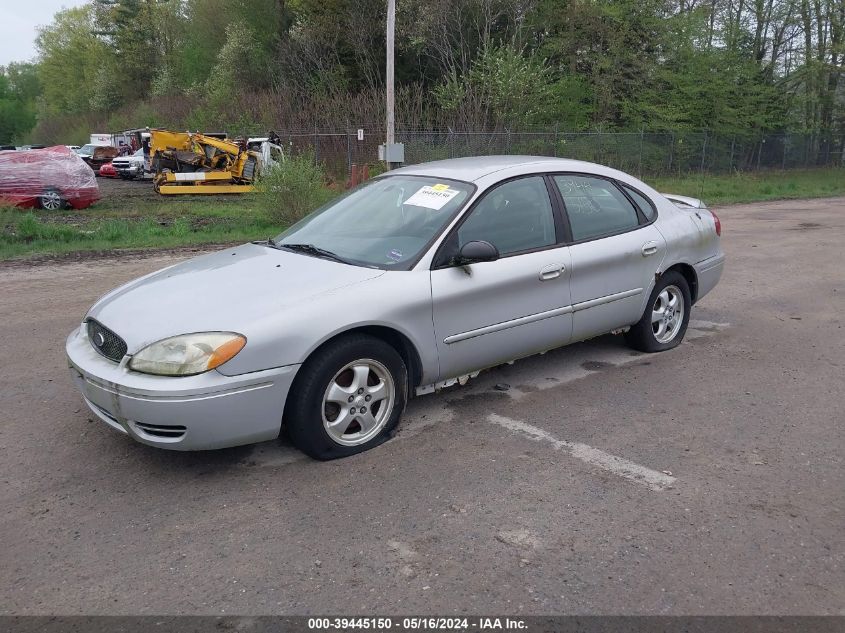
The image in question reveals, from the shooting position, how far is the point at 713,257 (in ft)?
20.2

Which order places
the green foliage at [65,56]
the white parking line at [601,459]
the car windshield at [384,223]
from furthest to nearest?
1. the green foliage at [65,56]
2. the car windshield at [384,223]
3. the white parking line at [601,459]

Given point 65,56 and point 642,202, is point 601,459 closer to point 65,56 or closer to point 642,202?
point 642,202

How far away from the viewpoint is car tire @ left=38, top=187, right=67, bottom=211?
16891 mm

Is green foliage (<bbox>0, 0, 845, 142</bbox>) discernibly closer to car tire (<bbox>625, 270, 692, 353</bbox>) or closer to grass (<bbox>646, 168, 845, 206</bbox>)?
grass (<bbox>646, 168, 845, 206</bbox>)

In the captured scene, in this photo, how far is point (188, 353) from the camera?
351 centimetres

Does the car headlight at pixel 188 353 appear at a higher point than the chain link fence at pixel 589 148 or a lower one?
lower

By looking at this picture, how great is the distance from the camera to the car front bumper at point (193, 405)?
3.46 m

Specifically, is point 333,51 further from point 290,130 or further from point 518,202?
point 518,202

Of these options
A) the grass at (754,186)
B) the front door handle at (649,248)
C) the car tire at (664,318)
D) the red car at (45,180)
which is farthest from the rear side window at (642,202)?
the grass at (754,186)

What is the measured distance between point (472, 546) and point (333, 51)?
110ft

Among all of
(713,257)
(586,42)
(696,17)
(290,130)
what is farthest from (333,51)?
(713,257)

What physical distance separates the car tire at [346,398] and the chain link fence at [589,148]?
665 inches

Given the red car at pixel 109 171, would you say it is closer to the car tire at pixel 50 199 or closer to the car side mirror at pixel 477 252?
the car tire at pixel 50 199

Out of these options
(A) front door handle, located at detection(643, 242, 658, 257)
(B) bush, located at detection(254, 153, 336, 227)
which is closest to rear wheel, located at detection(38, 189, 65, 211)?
(B) bush, located at detection(254, 153, 336, 227)
